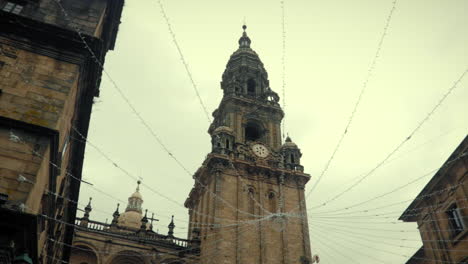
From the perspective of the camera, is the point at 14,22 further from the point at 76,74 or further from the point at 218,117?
the point at 218,117

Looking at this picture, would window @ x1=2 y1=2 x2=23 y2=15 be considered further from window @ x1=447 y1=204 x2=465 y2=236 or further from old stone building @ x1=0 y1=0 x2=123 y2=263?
window @ x1=447 y1=204 x2=465 y2=236

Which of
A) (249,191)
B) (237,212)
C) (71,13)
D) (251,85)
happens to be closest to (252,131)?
(251,85)

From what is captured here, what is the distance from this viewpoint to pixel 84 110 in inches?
617

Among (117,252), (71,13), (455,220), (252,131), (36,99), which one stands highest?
(252,131)

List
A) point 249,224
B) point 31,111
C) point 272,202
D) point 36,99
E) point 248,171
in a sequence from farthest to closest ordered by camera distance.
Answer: point 248,171, point 272,202, point 249,224, point 36,99, point 31,111

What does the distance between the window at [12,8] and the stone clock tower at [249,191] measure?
62.1 feet

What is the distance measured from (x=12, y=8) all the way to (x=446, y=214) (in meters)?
21.5

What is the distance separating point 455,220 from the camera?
21312 mm

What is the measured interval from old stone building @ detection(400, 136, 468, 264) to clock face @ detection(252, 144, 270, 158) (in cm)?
1350

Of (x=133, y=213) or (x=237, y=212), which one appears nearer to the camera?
(x=237, y=212)

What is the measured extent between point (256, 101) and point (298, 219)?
41.8ft

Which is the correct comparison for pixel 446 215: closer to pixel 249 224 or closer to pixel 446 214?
pixel 446 214

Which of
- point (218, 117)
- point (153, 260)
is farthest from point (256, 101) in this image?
point (153, 260)

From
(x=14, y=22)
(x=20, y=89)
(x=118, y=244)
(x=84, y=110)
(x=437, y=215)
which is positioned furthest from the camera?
(x=118, y=244)
